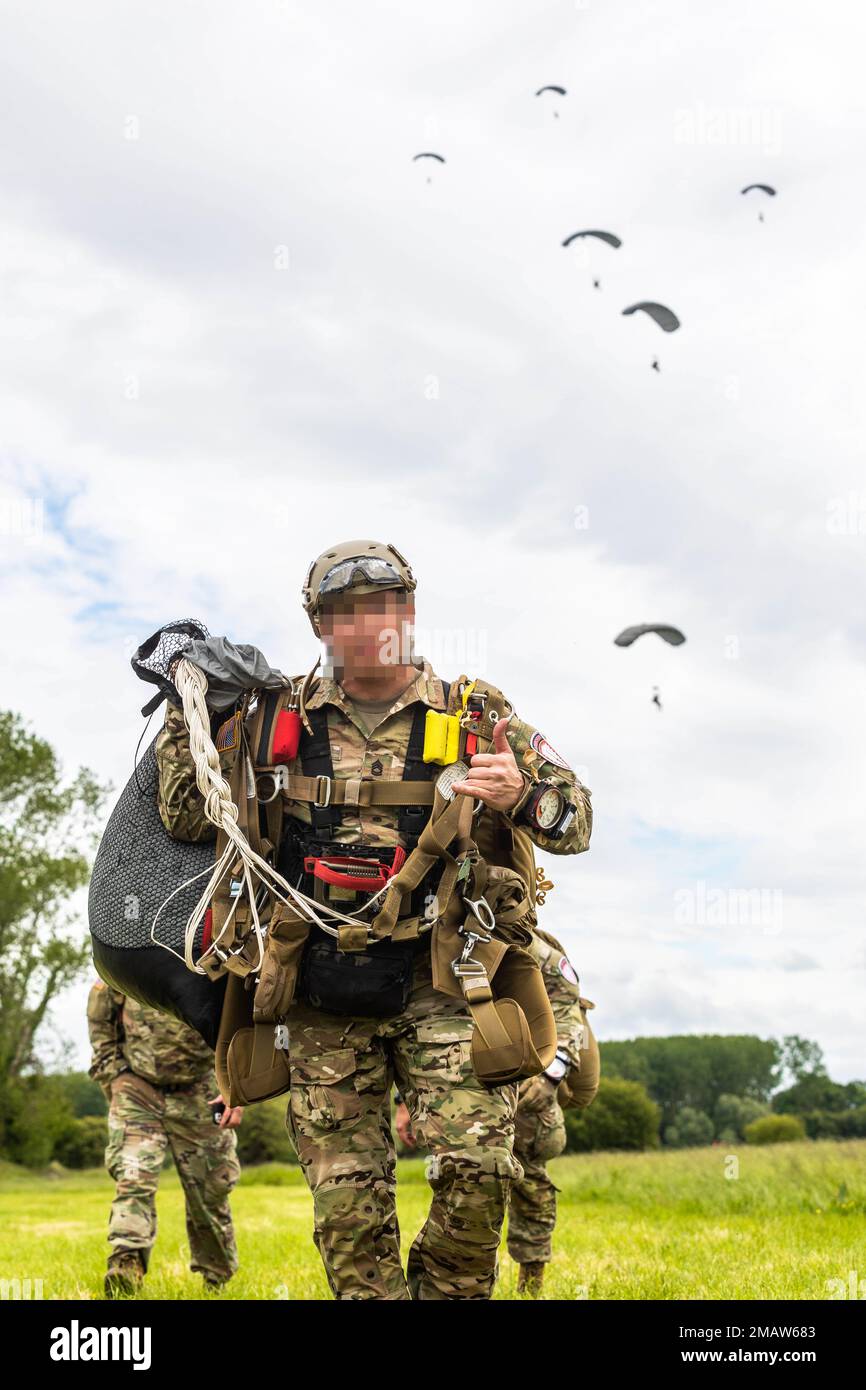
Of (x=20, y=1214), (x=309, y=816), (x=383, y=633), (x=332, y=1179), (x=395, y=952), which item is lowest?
(x=20, y=1214)

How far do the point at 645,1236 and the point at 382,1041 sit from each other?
691 cm

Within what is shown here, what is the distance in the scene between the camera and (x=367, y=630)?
17.0ft

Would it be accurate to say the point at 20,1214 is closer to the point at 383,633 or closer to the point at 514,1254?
the point at 514,1254

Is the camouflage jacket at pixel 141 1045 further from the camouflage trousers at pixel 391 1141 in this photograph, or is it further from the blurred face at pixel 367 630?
the blurred face at pixel 367 630

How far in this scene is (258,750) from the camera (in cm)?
516

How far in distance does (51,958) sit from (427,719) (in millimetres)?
35756

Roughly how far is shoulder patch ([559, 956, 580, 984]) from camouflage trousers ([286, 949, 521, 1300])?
9.44 ft

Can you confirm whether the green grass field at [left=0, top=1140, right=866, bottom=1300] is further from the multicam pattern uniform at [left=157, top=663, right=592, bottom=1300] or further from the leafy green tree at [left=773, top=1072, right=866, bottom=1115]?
the leafy green tree at [left=773, top=1072, right=866, bottom=1115]

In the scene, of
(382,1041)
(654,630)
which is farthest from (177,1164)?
(654,630)

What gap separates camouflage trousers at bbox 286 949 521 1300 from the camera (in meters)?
4.75

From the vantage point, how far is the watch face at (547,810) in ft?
16.3

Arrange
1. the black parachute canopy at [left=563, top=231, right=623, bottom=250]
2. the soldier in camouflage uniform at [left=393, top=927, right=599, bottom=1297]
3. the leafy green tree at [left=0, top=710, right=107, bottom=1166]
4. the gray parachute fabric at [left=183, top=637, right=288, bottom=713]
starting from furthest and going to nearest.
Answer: the leafy green tree at [left=0, top=710, right=107, bottom=1166], the black parachute canopy at [left=563, top=231, right=623, bottom=250], the soldier in camouflage uniform at [left=393, top=927, right=599, bottom=1297], the gray parachute fabric at [left=183, top=637, right=288, bottom=713]

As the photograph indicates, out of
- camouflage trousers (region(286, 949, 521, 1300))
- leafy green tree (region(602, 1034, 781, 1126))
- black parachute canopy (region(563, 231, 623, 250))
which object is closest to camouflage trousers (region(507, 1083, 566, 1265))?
camouflage trousers (region(286, 949, 521, 1300))
